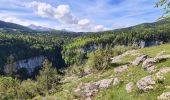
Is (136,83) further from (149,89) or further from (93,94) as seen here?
(93,94)

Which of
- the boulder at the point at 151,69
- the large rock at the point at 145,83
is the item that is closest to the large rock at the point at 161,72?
the large rock at the point at 145,83

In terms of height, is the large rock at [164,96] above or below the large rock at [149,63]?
below

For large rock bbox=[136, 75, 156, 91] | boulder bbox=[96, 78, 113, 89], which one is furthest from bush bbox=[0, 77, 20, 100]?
large rock bbox=[136, 75, 156, 91]

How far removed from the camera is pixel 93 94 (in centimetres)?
6712

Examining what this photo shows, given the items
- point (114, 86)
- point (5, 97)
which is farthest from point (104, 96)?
point (5, 97)

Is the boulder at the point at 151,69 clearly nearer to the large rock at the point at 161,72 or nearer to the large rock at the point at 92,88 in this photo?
the large rock at the point at 161,72

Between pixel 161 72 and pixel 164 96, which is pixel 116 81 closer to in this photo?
pixel 161 72

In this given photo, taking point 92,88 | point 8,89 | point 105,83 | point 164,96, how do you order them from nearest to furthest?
point 164,96, point 105,83, point 92,88, point 8,89

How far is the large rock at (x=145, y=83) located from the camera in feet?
182

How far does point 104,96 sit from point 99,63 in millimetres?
42134

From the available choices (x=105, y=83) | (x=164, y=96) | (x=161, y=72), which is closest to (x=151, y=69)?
(x=161, y=72)

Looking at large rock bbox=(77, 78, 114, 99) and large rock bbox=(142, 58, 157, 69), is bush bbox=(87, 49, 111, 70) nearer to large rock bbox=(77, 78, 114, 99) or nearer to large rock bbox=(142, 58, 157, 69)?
large rock bbox=(77, 78, 114, 99)

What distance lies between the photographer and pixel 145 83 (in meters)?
57.5

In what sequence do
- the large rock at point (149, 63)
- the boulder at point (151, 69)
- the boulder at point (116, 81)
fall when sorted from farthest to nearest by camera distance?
the large rock at point (149, 63) < the boulder at point (116, 81) < the boulder at point (151, 69)
